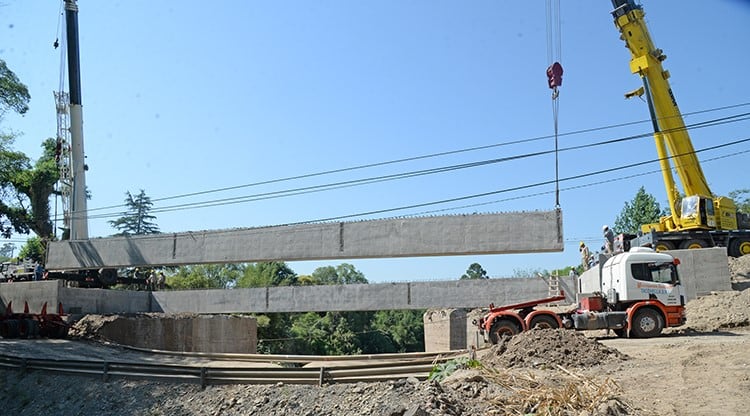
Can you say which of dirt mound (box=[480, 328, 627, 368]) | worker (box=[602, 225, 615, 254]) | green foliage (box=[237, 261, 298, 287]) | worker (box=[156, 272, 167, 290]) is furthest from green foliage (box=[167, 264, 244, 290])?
dirt mound (box=[480, 328, 627, 368])

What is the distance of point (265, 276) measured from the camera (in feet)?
228

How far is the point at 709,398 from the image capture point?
8.66m

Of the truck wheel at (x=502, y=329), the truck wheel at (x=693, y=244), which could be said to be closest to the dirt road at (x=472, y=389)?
the truck wheel at (x=502, y=329)

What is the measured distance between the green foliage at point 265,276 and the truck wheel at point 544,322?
53923 millimetres

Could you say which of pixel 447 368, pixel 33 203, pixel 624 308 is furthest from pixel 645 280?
pixel 33 203

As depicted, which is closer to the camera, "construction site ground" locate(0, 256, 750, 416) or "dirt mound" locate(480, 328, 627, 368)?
"construction site ground" locate(0, 256, 750, 416)

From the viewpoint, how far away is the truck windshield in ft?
53.7

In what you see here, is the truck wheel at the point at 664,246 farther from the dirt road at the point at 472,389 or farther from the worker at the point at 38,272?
the worker at the point at 38,272

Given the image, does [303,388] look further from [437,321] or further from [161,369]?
[437,321]

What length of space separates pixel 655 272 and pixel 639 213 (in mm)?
50342

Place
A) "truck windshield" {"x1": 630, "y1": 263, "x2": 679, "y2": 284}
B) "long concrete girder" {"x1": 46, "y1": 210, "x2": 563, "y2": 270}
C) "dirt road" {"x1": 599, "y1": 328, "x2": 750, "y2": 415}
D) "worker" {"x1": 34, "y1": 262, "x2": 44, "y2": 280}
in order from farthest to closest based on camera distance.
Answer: "worker" {"x1": 34, "y1": 262, "x2": 44, "y2": 280}, "long concrete girder" {"x1": 46, "y1": 210, "x2": 563, "y2": 270}, "truck windshield" {"x1": 630, "y1": 263, "x2": 679, "y2": 284}, "dirt road" {"x1": 599, "y1": 328, "x2": 750, "y2": 415}

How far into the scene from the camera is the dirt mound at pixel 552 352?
37.8 feet

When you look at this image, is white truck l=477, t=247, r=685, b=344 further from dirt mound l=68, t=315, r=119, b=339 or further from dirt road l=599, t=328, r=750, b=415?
dirt mound l=68, t=315, r=119, b=339

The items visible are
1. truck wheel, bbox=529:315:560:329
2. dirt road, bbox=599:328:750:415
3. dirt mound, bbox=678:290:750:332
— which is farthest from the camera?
dirt mound, bbox=678:290:750:332
